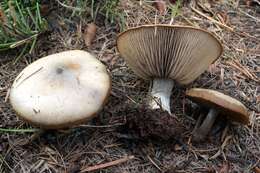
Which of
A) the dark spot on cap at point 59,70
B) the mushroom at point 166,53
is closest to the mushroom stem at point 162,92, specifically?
the mushroom at point 166,53

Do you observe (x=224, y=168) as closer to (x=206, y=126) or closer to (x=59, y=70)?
(x=206, y=126)

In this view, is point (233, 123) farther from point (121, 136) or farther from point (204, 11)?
point (204, 11)

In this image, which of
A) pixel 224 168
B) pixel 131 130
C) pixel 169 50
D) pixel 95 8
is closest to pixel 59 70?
A: pixel 131 130

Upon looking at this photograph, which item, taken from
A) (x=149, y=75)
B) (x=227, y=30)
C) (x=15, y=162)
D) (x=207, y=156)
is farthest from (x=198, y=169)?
(x=227, y=30)

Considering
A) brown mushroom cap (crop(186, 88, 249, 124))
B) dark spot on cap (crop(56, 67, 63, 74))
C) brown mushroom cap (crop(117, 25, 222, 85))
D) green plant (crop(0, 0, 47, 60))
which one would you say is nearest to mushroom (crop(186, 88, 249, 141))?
brown mushroom cap (crop(186, 88, 249, 124))

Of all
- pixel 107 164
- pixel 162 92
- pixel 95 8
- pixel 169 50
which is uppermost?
pixel 169 50
